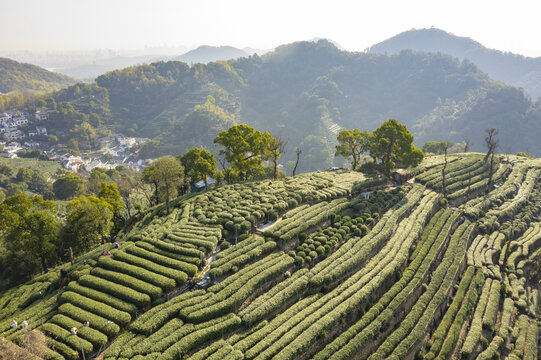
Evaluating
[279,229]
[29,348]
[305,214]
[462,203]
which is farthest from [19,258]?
[462,203]

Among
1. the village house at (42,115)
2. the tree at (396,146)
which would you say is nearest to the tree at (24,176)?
the village house at (42,115)

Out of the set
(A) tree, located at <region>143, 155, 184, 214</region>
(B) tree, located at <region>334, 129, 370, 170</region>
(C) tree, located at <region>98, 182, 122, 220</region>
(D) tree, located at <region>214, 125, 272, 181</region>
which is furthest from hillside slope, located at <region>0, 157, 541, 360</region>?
(B) tree, located at <region>334, 129, 370, 170</region>

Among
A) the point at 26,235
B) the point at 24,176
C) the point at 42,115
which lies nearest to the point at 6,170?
the point at 24,176

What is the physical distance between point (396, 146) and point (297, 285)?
42133 millimetres

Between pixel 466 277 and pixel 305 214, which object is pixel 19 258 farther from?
pixel 466 277

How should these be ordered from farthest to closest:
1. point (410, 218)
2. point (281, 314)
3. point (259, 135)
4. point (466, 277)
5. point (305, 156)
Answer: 1. point (305, 156)
2. point (259, 135)
3. point (410, 218)
4. point (466, 277)
5. point (281, 314)

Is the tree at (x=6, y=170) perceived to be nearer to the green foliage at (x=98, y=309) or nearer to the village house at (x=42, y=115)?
the village house at (x=42, y=115)

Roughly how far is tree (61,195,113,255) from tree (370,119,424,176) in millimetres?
49992

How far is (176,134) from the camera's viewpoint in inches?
6816

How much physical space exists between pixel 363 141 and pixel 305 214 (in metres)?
30.6

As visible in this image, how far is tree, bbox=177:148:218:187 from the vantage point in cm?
5172

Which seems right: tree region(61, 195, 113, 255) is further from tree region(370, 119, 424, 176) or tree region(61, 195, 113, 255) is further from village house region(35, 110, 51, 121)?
village house region(35, 110, 51, 121)

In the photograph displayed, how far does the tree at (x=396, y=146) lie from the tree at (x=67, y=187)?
75.4 metres

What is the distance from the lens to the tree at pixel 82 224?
37812mm
